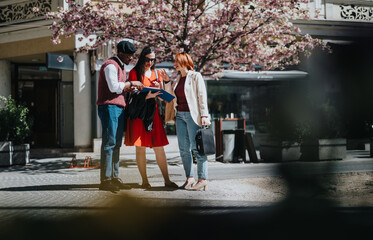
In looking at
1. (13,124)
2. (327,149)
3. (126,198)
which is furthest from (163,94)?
(13,124)

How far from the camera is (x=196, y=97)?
5395 millimetres

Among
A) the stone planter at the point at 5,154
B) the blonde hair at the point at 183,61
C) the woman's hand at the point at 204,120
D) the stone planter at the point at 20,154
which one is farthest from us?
the stone planter at the point at 20,154

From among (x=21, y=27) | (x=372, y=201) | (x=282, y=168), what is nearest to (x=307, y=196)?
(x=282, y=168)

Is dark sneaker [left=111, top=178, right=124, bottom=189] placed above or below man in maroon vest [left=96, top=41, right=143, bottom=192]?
below

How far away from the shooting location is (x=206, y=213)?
3709 millimetres

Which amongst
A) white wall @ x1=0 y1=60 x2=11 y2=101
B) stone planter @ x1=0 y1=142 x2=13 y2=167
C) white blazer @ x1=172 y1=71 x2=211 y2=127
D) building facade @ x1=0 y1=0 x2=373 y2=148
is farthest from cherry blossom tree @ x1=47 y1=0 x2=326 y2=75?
white wall @ x1=0 y1=60 x2=11 y2=101

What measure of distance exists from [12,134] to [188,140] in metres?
5.87

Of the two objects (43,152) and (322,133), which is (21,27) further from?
(322,133)

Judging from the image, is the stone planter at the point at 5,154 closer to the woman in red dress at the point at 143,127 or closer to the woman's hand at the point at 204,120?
the woman in red dress at the point at 143,127

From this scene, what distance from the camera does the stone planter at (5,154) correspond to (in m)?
9.36

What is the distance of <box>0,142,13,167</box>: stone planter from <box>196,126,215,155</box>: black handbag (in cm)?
595

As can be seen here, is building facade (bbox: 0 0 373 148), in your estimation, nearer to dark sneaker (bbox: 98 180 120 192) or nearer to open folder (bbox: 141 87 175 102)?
open folder (bbox: 141 87 175 102)

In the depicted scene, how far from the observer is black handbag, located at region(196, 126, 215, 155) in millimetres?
5156

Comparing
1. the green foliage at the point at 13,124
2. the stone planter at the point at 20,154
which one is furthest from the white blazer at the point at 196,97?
the stone planter at the point at 20,154
